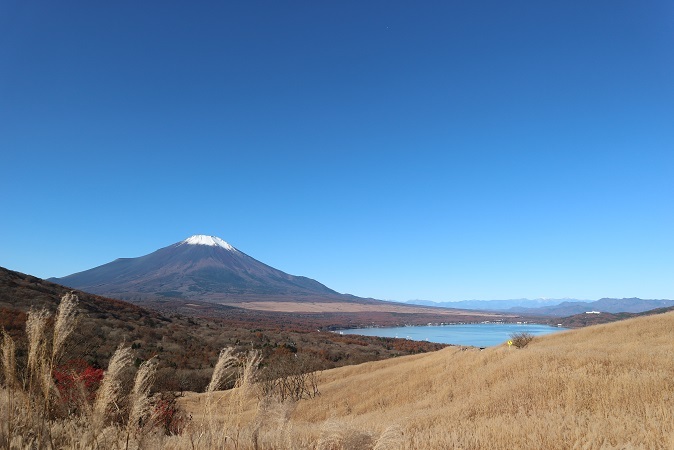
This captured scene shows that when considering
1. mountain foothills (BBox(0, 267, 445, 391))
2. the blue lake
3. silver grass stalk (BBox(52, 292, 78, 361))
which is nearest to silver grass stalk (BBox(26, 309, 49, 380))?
silver grass stalk (BBox(52, 292, 78, 361))

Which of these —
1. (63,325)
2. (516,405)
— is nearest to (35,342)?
(63,325)

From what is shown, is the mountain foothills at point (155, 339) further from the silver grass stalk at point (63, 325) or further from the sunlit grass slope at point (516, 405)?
the silver grass stalk at point (63, 325)

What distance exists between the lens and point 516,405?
9.77m

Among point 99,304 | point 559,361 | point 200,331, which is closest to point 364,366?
point 559,361

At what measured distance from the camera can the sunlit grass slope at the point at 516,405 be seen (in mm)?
5883

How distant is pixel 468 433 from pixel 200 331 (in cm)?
5377

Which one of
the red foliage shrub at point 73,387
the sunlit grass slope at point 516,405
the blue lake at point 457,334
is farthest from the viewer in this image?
the blue lake at point 457,334

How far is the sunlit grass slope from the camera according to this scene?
588 centimetres

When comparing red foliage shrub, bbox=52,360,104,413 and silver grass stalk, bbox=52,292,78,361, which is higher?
silver grass stalk, bbox=52,292,78,361

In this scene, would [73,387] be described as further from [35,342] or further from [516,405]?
[516,405]

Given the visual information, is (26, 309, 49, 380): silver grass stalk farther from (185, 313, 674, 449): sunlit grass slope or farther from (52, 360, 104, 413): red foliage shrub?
(185, 313, 674, 449): sunlit grass slope

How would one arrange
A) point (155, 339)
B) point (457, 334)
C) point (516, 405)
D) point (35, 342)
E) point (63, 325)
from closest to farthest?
point (35, 342), point (63, 325), point (516, 405), point (155, 339), point (457, 334)

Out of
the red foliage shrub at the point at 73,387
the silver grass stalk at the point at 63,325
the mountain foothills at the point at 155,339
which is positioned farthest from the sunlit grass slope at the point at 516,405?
the mountain foothills at the point at 155,339

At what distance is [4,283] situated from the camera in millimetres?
43750
